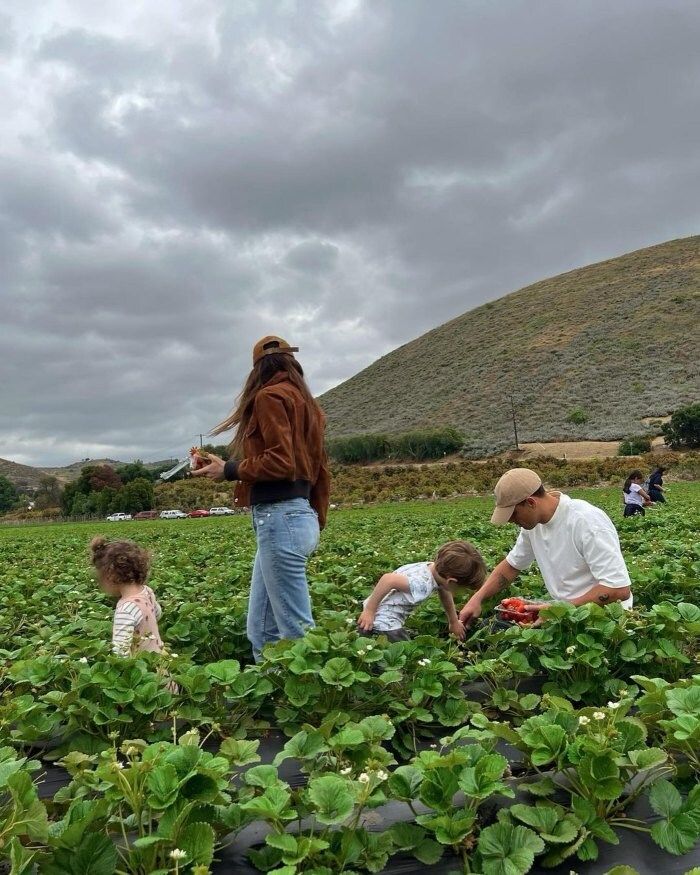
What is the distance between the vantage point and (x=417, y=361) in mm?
85750

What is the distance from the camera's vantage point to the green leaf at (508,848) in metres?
1.79

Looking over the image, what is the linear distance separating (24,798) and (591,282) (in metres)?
88.4

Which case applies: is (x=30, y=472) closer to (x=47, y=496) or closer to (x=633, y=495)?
(x=47, y=496)

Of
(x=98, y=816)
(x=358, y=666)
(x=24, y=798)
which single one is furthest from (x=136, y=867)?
(x=358, y=666)

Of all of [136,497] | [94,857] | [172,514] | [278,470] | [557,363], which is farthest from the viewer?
[557,363]

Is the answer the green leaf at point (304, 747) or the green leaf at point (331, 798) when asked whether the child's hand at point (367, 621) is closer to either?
the green leaf at point (304, 747)

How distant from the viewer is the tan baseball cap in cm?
396

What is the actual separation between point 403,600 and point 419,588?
146 millimetres

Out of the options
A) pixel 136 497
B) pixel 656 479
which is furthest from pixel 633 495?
pixel 136 497

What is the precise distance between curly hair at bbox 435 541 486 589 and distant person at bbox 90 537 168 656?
68.3 inches

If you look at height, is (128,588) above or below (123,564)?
below

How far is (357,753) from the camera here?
2.32m

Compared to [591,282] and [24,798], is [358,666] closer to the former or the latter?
[24,798]

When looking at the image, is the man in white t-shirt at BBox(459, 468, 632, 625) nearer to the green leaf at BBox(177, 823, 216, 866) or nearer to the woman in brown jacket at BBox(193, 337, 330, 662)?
the woman in brown jacket at BBox(193, 337, 330, 662)
